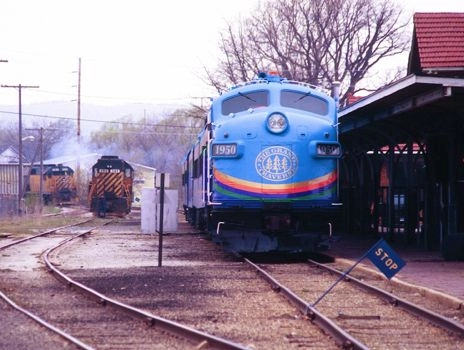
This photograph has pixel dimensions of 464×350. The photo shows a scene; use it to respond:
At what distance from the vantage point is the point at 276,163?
1733 cm

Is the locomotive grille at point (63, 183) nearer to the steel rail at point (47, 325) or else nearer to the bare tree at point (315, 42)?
the bare tree at point (315, 42)

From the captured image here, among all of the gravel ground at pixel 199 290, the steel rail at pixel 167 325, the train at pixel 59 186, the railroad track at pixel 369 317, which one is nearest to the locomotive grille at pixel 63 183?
the train at pixel 59 186

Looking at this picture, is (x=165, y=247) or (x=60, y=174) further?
(x=60, y=174)

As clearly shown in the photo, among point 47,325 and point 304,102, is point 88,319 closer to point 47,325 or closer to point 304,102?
point 47,325

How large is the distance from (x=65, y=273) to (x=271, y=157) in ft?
14.9

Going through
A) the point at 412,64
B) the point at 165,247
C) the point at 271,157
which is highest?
the point at 412,64

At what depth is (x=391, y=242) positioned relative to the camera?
77.6ft

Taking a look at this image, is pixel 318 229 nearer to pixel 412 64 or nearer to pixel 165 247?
pixel 165 247

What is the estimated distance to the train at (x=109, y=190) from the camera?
157 ft

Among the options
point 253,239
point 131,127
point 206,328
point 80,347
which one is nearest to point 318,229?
point 253,239

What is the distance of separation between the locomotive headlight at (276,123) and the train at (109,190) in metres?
31.1

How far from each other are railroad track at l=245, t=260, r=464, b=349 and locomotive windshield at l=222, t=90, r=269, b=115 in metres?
4.80

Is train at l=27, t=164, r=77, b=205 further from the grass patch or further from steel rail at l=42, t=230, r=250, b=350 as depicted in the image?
steel rail at l=42, t=230, r=250, b=350

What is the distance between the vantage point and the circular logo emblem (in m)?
17.3
